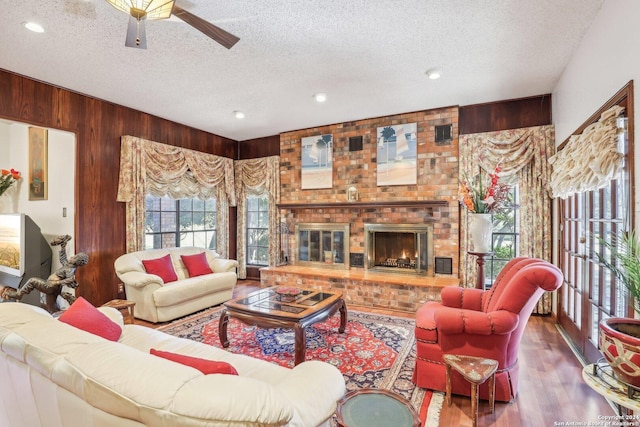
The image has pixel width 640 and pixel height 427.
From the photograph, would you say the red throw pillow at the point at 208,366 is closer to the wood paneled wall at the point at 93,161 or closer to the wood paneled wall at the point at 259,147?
the wood paneled wall at the point at 93,161

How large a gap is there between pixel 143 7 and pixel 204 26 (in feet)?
1.14

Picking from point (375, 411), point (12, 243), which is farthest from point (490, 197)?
point (12, 243)

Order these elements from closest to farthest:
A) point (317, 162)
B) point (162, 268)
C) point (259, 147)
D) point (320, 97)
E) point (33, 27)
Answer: point (33, 27) → point (320, 97) → point (162, 268) → point (317, 162) → point (259, 147)

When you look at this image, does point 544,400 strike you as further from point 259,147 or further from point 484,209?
point 259,147

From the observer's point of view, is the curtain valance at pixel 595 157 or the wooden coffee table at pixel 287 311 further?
the wooden coffee table at pixel 287 311

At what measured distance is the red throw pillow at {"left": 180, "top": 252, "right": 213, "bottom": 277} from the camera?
4582 millimetres

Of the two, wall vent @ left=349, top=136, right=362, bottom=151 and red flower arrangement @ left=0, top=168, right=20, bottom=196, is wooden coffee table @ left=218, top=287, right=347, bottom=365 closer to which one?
wall vent @ left=349, top=136, right=362, bottom=151

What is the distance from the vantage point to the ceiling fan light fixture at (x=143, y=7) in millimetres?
1839

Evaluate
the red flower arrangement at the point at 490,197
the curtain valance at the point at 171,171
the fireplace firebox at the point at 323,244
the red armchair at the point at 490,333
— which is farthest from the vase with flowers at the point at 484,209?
the curtain valance at the point at 171,171

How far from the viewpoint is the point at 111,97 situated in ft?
13.3

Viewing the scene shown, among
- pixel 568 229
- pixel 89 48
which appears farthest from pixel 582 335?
pixel 89 48

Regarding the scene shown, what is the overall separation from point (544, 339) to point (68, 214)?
574cm

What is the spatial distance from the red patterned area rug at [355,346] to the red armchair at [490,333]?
19cm

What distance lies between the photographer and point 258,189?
6098 millimetres
